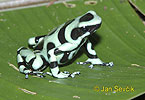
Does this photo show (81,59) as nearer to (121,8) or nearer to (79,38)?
(79,38)

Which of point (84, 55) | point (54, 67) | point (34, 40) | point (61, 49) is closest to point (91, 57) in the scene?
point (84, 55)

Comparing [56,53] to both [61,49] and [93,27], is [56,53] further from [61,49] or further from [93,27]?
[93,27]

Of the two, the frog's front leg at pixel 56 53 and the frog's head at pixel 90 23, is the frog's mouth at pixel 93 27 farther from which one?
the frog's front leg at pixel 56 53

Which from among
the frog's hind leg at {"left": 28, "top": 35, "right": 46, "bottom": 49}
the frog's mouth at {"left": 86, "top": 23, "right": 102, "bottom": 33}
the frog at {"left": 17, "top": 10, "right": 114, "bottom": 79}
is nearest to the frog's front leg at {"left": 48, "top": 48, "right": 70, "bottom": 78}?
the frog at {"left": 17, "top": 10, "right": 114, "bottom": 79}

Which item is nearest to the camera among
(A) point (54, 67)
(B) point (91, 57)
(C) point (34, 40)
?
(A) point (54, 67)

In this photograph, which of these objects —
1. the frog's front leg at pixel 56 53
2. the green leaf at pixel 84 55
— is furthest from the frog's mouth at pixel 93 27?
the green leaf at pixel 84 55

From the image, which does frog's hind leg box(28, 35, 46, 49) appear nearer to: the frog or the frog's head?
the frog

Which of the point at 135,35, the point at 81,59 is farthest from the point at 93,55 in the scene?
the point at 135,35

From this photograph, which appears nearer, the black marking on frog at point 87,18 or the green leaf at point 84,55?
the green leaf at point 84,55
